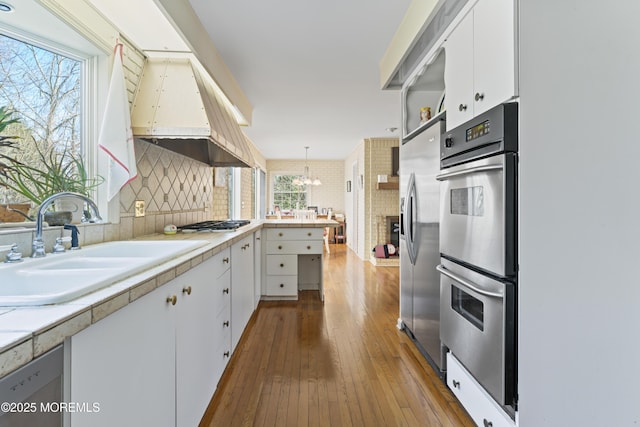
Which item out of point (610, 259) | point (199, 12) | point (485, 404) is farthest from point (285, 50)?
point (485, 404)

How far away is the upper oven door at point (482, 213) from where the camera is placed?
4.02 feet

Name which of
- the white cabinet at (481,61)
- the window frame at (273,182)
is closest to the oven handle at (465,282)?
the white cabinet at (481,61)

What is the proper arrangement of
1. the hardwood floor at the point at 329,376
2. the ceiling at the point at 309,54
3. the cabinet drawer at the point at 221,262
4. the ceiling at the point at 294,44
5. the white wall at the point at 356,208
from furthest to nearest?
1. the white wall at the point at 356,208
2. the ceiling at the point at 309,54
3. the ceiling at the point at 294,44
4. the cabinet drawer at the point at 221,262
5. the hardwood floor at the point at 329,376

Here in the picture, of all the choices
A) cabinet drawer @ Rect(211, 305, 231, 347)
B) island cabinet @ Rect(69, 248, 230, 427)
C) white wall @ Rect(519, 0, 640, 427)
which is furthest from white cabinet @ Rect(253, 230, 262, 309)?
white wall @ Rect(519, 0, 640, 427)

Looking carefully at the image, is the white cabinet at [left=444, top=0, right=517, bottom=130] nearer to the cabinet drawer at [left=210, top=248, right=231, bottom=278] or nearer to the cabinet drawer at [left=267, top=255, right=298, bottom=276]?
the cabinet drawer at [left=210, top=248, right=231, bottom=278]

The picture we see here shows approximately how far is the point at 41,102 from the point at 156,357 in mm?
1344

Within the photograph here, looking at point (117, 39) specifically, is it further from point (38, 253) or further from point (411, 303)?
point (411, 303)

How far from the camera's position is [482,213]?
139 cm

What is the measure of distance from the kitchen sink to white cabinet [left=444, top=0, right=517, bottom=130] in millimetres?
1540

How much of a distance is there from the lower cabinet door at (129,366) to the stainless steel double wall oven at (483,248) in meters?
1.31

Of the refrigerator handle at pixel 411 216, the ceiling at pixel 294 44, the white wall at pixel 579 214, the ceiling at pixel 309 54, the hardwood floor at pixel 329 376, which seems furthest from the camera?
the refrigerator handle at pixel 411 216

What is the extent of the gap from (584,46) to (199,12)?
2229 millimetres

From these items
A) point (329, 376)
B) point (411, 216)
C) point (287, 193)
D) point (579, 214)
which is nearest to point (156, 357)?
point (329, 376)

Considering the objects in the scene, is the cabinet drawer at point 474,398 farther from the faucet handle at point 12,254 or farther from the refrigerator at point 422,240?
the faucet handle at point 12,254
